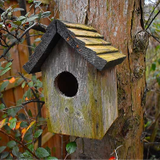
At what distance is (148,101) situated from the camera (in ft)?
10.1

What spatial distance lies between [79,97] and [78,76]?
0.11m

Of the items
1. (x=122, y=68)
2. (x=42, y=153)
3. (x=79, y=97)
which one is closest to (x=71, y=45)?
(x=79, y=97)

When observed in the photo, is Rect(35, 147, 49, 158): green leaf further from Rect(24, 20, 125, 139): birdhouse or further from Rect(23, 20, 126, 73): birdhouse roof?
Rect(23, 20, 126, 73): birdhouse roof

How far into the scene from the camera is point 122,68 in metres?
1.10

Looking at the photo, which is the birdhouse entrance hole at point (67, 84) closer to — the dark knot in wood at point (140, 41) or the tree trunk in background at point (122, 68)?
the tree trunk in background at point (122, 68)

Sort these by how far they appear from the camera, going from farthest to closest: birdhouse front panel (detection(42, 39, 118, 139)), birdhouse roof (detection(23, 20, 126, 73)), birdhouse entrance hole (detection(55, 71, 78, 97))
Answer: birdhouse entrance hole (detection(55, 71, 78, 97)) < birdhouse front panel (detection(42, 39, 118, 139)) < birdhouse roof (detection(23, 20, 126, 73))

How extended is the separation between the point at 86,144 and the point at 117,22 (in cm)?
88

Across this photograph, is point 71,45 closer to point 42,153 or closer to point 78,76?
point 78,76

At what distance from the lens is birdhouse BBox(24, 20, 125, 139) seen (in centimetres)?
77

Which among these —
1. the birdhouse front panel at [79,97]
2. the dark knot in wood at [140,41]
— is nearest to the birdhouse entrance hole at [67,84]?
the birdhouse front panel at [79,97]

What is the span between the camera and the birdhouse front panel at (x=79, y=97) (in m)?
0.84

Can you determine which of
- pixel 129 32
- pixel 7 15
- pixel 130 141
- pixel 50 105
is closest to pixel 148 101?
pixel 130 141

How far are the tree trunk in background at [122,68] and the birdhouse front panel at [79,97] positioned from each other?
0.16 metres

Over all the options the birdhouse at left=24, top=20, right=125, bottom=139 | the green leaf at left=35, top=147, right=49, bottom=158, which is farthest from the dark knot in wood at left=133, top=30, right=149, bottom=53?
the green leaf at left=35, top=147, right=49, bottom=158
